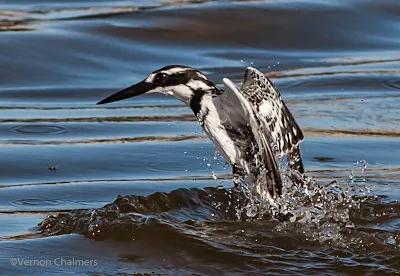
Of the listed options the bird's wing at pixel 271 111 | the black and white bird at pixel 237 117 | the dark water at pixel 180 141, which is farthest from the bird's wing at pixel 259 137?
the dark water at pixel 180 141

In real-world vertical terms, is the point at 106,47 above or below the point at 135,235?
above

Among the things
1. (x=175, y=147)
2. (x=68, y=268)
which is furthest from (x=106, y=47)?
(x=68, y=268)

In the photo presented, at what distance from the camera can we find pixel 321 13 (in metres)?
14.0

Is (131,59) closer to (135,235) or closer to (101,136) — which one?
(101,136)

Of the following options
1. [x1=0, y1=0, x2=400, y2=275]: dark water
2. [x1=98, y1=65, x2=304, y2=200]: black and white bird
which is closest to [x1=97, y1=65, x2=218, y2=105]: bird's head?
[x1=98, y1=65, x2=304, y2=200]: black and white bird

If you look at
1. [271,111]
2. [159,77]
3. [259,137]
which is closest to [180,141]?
[271,111]

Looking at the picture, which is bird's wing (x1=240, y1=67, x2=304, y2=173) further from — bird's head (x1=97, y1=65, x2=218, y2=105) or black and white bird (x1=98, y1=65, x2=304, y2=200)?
bird's head (x1=97, y1=65, x2=218, y2=105)

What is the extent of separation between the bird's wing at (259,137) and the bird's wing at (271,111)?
172mm

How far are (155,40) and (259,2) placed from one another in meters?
1.90

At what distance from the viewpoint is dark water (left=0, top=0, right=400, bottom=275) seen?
6.54 meters

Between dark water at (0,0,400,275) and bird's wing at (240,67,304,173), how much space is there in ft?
1.26

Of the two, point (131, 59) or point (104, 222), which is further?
point (131, 59)

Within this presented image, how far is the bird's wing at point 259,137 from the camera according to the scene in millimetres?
6637

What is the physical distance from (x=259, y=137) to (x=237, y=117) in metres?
0.26
